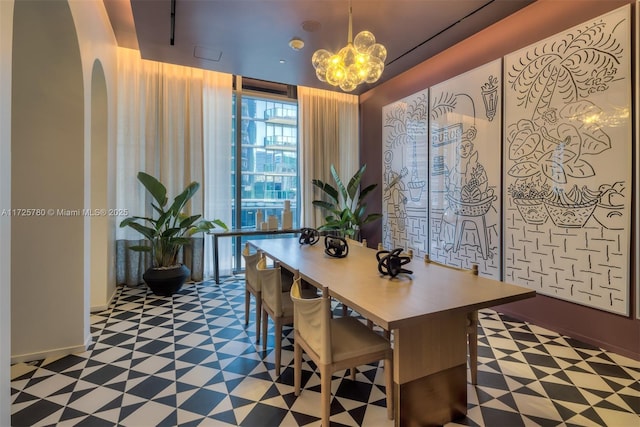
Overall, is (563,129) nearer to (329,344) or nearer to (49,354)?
(329,344)

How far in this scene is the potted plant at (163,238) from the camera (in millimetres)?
3998

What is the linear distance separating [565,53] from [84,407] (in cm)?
473

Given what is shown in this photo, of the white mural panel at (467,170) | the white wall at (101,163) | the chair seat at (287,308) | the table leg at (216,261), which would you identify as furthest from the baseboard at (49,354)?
the white mural panel at (467,170)

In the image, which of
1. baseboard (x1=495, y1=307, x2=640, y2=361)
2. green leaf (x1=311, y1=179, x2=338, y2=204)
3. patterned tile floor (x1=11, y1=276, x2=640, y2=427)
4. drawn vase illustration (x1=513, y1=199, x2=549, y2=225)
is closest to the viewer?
patterned tile floor (x1=11, y1=276, x2=640, y2=427)

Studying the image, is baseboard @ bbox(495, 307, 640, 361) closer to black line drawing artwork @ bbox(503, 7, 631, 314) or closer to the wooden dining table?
black line drawing artwork @ bbox(503, 7, 631, 314)

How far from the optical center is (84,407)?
1920 millimetres

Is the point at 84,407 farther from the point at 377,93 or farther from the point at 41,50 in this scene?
the point at 377,93

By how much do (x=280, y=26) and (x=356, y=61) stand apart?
4.64 ft

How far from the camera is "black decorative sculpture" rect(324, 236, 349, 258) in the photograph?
2.62 meters

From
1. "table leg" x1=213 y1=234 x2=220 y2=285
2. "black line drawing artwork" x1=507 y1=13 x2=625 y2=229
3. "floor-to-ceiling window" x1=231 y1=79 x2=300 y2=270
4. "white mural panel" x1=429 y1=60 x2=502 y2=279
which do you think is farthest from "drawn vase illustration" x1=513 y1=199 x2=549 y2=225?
"table leg" x1=213 y1=234 x2=220 y2=285

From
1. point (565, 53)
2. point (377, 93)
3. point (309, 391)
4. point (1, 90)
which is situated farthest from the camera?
point (377, 93)

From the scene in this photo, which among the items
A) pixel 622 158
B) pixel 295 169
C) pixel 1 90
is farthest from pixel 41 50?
pixel 622 158

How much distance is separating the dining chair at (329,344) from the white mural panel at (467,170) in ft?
7.74

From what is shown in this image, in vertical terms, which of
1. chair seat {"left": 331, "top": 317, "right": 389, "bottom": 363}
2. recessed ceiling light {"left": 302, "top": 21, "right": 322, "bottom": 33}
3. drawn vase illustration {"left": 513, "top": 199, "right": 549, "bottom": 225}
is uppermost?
recessed ceiling light {"left": 302, "top": 21, "right": 322, "bottom": 33}
